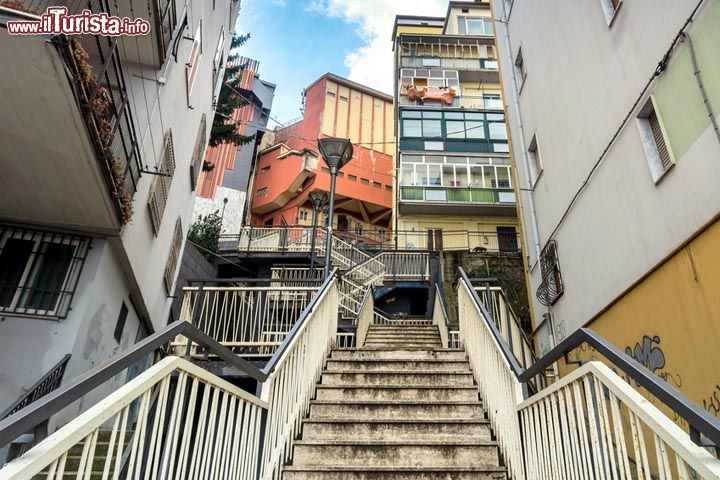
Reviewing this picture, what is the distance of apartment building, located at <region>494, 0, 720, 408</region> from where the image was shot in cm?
441

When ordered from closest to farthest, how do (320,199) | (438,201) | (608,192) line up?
(608,192), (320,199), (438,201)

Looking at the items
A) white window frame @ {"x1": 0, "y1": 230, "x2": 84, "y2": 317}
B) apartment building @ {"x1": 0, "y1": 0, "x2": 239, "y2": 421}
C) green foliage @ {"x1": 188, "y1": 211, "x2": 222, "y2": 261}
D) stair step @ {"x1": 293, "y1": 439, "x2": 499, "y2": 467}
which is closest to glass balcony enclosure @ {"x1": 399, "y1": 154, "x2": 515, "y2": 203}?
green foliage @ {"x1": 188, "y1": 211, "x2": 222, "y2": 261}

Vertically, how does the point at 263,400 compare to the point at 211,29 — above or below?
below

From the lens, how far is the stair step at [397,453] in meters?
3.48

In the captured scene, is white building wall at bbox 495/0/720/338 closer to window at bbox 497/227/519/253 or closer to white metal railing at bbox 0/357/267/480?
white metal railing at bbox 0/357/267/480

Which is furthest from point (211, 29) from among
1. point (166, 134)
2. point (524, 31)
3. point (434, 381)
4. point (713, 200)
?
point (713, 200)

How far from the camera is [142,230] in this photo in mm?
7156

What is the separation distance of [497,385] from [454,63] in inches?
1054

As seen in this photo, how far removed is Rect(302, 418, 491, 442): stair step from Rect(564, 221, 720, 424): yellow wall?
2.34 m

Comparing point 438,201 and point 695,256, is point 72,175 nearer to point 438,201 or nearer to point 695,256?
point 695,256

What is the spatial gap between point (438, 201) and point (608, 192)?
53.3ft

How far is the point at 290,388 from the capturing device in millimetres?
3436

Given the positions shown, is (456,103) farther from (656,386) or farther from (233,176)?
(656,386)

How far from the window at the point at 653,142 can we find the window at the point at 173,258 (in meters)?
9.21
